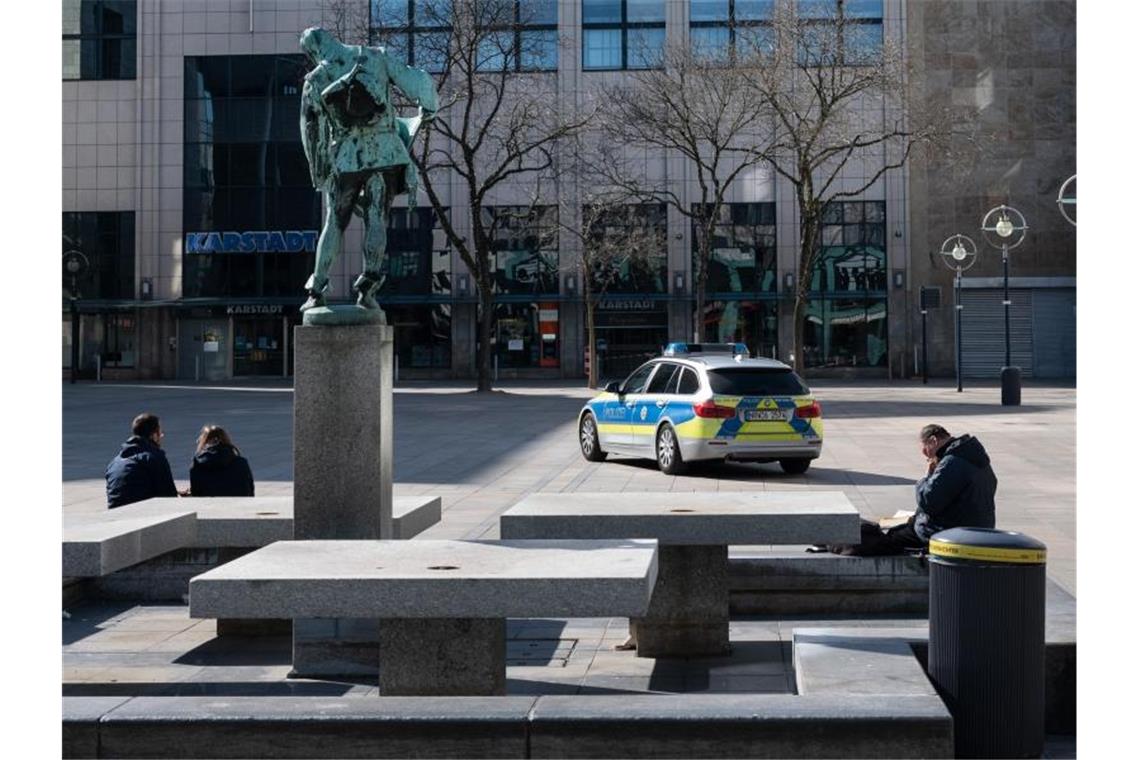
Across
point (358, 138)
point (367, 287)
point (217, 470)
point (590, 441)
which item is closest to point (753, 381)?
point (590, 441)

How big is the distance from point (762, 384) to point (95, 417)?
18.8 m

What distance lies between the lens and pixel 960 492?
27.3 feet

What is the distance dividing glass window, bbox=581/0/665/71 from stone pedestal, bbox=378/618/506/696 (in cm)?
5059

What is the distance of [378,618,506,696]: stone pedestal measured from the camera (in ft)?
21.1

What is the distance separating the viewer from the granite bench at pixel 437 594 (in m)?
6.05

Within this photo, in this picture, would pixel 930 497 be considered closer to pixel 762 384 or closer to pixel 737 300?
pixel 762 384

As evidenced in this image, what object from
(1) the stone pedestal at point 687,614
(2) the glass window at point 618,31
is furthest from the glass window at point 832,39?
(1) the stone pedestal at point 687,614

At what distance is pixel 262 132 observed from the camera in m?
57.3

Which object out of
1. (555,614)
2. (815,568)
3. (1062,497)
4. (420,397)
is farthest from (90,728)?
(420,397)

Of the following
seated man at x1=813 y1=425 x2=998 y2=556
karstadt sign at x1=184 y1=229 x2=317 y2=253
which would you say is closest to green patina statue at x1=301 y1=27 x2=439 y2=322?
seated man at x1=813 y1=425 x2=998 y2=556

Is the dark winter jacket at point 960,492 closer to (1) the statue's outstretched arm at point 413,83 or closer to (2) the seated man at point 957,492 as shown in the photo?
(2) the seated man at point 957,492

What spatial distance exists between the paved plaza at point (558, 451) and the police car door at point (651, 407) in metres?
0.49
